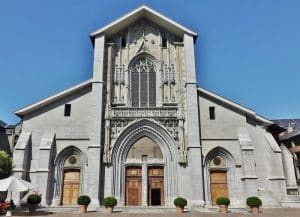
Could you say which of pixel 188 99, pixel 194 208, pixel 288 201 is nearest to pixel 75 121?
pixel 188 99

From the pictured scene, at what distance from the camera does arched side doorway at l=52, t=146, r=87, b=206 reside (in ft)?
78.1

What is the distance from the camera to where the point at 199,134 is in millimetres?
24781

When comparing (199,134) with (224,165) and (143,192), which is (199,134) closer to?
(224,165)

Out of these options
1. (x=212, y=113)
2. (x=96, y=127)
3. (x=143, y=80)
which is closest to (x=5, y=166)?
(x=96, y=127)

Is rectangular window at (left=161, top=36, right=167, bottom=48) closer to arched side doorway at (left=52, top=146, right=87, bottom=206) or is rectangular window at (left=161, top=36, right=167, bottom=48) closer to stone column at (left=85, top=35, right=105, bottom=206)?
stone column at (left=85, top=35, right=105, bottom=206)

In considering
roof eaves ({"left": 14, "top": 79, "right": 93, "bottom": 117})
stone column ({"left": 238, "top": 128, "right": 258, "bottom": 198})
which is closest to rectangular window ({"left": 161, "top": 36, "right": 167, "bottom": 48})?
roof eaves ({"left": 14, "top": 79, "right": 93, "bottom": 117})

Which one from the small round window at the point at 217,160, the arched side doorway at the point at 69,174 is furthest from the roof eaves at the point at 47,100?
the small round window at the point at 217,160

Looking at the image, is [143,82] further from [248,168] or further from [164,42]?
[248,168]

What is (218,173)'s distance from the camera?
974 inches

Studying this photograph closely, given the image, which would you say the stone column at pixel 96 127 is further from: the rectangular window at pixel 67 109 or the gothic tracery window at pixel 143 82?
the gothic tracery window at pixel 143 82

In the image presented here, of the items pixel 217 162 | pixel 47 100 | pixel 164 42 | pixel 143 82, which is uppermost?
pixel 164 42

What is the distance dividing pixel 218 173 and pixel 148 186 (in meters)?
5.65

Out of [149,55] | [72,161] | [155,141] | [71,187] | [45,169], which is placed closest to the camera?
[45,169]

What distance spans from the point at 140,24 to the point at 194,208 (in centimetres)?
1687
